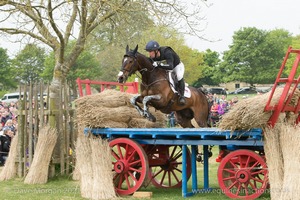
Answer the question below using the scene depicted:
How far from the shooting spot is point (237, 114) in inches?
344

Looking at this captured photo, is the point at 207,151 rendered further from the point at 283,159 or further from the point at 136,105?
the point at 283,159

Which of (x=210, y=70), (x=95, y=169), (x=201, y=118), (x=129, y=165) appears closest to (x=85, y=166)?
(x=95, y=169)

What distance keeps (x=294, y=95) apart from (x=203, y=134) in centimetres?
165

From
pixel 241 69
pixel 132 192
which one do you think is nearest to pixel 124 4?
Result: pixel 132 192

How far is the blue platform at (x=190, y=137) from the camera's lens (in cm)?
905

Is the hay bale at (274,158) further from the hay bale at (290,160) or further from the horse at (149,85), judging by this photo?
the horse at (149,85)

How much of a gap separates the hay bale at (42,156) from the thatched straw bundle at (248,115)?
4971 mm

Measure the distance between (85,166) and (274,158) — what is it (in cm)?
345

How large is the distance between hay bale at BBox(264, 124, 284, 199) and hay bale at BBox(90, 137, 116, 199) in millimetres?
2865

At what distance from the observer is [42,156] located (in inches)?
488

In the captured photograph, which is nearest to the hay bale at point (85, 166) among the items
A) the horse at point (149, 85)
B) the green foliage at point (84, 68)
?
the horse at point (149, 85)

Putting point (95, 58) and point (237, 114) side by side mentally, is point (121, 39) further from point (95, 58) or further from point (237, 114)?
point (95, 58)

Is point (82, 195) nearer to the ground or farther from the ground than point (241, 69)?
nearer to the ground

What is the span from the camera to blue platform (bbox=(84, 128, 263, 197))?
9.05 metres
